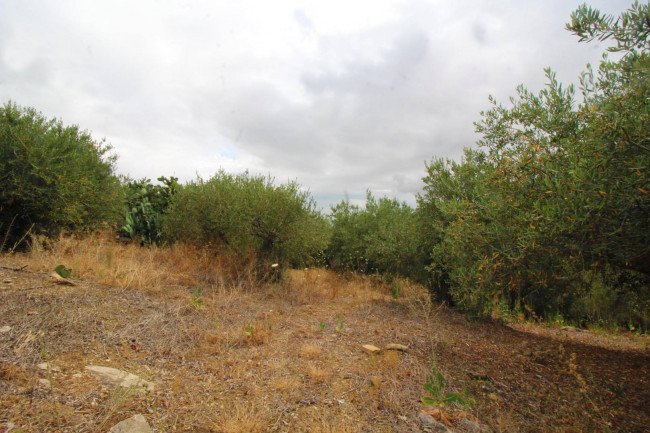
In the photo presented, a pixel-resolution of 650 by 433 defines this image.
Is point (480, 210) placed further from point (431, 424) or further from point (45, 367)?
point (45, 367)

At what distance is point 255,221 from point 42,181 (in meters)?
5.20

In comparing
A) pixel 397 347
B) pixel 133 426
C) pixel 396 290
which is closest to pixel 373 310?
pixel 396 290

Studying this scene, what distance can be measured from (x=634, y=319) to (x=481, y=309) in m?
8.15

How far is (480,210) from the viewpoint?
17.8 feet

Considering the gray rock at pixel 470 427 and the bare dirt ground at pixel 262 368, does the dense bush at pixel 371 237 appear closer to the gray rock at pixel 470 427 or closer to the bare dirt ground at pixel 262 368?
the bare dirt ground at pixel 262 368

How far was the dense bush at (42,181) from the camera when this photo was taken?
26.8 ft

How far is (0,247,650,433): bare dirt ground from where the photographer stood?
10.9 ft

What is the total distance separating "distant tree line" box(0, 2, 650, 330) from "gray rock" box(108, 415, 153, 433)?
397 cm

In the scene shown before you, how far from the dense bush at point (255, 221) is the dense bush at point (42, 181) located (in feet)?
9.53

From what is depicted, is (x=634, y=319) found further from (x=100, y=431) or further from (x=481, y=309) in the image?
(x=100, y=431)

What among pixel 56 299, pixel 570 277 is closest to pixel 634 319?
pixel 570 277

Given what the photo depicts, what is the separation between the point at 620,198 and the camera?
315 centimetres

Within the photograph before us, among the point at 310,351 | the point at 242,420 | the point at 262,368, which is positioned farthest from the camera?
the point at 310,351

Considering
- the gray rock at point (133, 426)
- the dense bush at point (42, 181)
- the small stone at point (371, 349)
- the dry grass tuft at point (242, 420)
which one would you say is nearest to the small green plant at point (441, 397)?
the small stone at point (371, 349)
